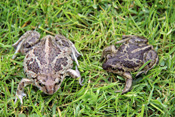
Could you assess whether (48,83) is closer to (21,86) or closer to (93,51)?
(21,86)

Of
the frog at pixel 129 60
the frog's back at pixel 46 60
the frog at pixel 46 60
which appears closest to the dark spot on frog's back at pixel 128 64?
the frog at pixel 129 60

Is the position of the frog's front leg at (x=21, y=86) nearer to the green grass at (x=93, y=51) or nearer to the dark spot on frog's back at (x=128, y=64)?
the green grass at (x=93, y=51)

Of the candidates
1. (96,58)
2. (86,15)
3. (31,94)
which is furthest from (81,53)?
(31,94)

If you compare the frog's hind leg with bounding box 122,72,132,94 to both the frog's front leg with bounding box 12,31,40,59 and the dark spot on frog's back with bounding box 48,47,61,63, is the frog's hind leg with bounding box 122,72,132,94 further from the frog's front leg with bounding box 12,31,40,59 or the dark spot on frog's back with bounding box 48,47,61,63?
the frog's front leg with bounding box 12,31,40,59

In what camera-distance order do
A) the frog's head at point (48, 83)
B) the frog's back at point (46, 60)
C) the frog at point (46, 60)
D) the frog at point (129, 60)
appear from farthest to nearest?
the frog at point (129, 60)
the frog's back at point (46, 60)
the frog at point (46, 60)
the frog's head at point (48, 83)

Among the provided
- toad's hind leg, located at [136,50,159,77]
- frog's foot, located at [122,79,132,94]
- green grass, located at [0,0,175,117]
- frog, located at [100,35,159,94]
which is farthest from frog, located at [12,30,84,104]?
toad's hind leg, located at [136,50,159,77]

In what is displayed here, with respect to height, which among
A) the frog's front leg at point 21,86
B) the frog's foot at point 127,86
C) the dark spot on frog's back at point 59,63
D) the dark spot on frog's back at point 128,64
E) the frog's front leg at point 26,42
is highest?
the frog's front leg at point 26,42
